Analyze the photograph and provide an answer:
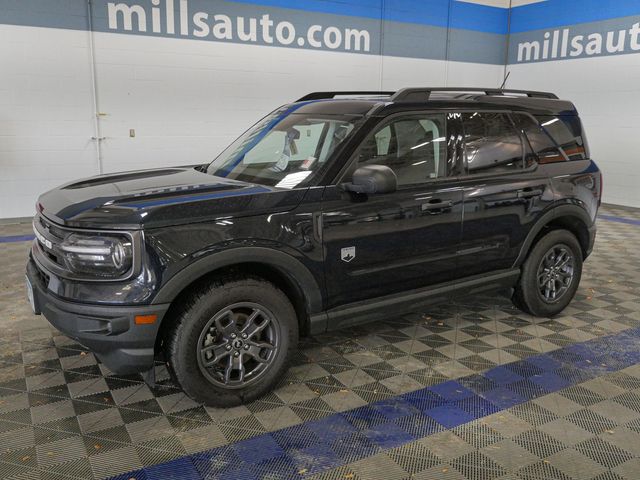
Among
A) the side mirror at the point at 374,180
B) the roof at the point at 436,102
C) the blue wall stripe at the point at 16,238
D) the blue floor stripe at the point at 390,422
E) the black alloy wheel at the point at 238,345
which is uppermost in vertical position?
the roof at the point at 436,102

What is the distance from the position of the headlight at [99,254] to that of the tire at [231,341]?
1.30 feet

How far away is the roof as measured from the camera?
3.51m

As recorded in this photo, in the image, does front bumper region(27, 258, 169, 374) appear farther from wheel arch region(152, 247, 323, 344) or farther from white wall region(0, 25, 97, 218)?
white wall region(0, 25, 97, 218)

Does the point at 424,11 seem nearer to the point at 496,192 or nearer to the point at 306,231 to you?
the point at 496,192

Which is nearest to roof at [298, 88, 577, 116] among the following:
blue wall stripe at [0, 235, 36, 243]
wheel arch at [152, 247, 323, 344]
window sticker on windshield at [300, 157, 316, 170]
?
window sticker on windshield at [300, 157, 316, 170]

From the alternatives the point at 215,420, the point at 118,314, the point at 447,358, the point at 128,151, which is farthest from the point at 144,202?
the point at 128,151

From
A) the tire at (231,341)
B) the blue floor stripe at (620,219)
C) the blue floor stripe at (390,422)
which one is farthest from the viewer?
the blue floor stripe at (620,219)

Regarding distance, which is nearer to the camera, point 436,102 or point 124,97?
point 436,102

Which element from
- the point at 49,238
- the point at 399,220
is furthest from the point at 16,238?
the point at 399,220

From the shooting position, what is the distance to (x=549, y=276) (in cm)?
444

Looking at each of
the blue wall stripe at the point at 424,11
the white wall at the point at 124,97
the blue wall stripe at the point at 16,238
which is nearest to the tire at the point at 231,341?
the blue wall stripe at the point at 16,238

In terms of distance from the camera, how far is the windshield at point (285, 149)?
331 cm

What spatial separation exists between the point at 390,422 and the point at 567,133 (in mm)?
2882

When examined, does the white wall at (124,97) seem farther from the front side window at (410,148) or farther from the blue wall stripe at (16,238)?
the front side window at (410,148)
